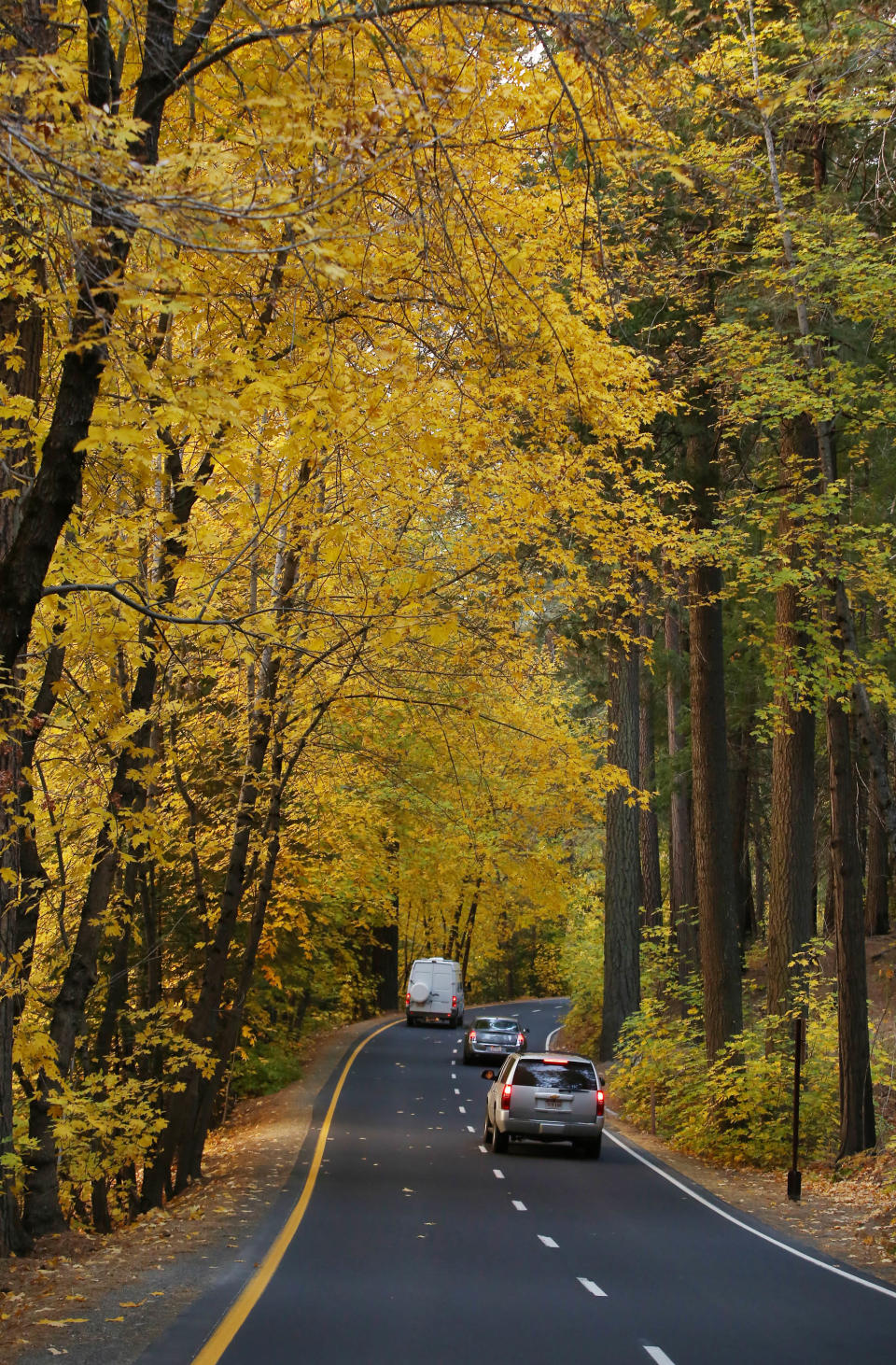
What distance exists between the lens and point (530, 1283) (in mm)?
11039

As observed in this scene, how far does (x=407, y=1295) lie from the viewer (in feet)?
33.9

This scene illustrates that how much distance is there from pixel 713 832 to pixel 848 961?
4.06 meters

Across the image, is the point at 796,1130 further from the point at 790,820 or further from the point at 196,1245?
the point at 196,1245

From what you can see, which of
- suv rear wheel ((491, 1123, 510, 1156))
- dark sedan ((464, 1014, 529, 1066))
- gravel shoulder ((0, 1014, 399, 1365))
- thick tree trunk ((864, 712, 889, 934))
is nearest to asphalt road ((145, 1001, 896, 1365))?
gravel shoulder ((0, 1014, 399, 1365))

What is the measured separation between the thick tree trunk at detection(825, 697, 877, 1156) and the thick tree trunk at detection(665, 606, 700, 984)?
13.4m

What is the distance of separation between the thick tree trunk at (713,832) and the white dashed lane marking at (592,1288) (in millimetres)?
10000

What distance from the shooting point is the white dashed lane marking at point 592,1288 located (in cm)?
1064

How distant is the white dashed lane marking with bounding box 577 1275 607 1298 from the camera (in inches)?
419

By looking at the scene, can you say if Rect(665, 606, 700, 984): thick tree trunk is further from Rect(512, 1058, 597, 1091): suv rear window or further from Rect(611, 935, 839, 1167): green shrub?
Rect(512, 1058, 597, 1091): suv rear window

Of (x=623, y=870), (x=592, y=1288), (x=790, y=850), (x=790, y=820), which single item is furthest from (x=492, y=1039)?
(x=592, y=1288)

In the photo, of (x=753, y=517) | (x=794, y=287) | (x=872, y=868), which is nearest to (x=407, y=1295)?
(x=753, y=517)

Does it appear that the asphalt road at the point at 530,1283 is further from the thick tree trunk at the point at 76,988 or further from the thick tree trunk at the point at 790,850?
the thick tree trunk at the point at 790,850

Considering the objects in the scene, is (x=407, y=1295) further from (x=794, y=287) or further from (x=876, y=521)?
(x=876, y=521)

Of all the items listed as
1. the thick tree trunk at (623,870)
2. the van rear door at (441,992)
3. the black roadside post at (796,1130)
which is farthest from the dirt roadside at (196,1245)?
the van rear door at (441,992)
